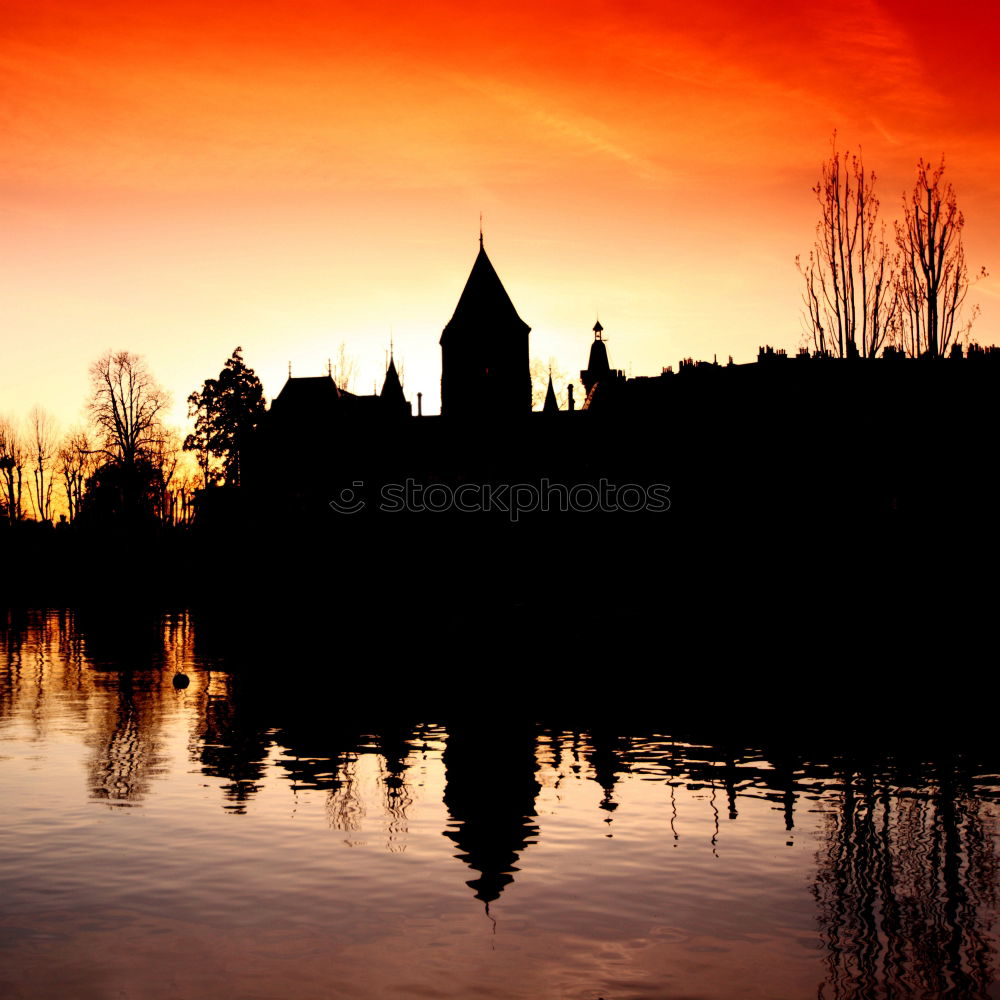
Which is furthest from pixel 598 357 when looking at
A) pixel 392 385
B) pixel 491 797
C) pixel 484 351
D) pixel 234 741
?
pixel 491 797

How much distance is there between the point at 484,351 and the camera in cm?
8706

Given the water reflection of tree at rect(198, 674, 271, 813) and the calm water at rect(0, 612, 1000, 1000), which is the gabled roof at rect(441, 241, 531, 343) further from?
the calm water at rect(0, 612, 1000, 1000)

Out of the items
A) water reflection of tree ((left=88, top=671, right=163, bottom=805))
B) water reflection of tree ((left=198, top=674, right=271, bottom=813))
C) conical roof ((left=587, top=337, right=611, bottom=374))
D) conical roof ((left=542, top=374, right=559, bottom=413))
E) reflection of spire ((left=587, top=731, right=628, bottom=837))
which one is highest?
conical roof ((left=587, top=337, right=611, bottom=374))

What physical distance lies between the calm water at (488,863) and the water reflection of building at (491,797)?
7 cm

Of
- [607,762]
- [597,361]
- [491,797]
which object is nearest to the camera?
[491,797]

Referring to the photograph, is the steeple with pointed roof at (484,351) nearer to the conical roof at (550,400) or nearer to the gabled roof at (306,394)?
the conical roof at (550,400)

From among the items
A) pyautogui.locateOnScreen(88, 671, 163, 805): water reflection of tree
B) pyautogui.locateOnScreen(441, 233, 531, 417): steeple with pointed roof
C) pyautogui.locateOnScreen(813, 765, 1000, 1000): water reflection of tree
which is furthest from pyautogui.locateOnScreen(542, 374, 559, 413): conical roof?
pyautogui.locateOnScreen(813, 765, 1000, 1000): water reflection of tree

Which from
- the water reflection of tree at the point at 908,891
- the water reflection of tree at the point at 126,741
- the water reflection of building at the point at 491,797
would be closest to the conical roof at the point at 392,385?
the water reflection of tree at the point at 126,741

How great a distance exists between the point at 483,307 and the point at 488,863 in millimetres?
73483

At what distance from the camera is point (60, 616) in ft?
204

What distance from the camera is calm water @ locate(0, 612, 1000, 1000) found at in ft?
39.4

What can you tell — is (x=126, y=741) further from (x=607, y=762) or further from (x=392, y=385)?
(x=392, y=385)

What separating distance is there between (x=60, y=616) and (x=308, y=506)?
22.0m

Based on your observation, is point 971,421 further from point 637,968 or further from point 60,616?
point 637,968
